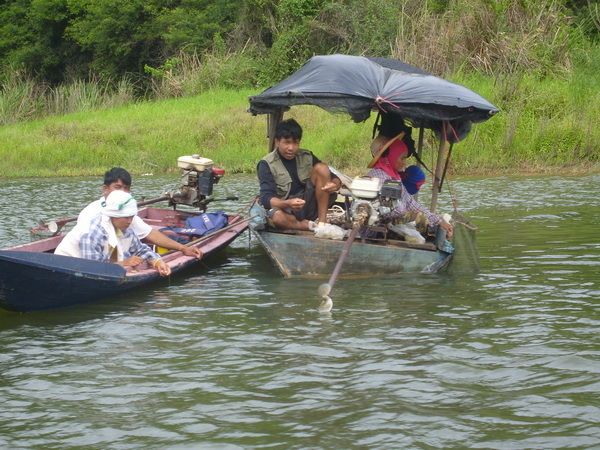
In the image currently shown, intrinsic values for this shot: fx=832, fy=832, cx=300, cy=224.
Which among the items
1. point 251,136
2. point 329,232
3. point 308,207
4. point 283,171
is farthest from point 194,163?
point 251,136

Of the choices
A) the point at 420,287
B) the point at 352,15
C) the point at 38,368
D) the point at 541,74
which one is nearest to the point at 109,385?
the point at 38,368

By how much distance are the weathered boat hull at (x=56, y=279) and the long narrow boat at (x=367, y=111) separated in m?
1.36

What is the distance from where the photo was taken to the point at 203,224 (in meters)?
8.92

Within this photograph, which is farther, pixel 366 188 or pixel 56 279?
pixel 366 188

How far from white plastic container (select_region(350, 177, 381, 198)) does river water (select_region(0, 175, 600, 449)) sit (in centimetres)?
84

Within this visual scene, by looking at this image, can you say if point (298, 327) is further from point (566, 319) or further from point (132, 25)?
point (132, 25)

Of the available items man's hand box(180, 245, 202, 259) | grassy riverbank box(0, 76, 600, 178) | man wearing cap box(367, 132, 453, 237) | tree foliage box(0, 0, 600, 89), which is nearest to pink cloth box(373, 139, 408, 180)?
man wearing cap box(367, 132, 453, 237)

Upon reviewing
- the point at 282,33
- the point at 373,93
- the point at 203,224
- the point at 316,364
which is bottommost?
the point at 316,364

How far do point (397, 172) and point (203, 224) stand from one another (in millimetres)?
2272

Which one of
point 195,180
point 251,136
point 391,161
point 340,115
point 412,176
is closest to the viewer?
point 391,161

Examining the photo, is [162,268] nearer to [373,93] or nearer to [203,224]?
[203,224]

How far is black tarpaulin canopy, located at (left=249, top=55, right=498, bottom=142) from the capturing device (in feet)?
24.0

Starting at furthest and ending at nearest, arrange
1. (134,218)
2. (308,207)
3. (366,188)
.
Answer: (308,207)
(134,218)
(366,188)

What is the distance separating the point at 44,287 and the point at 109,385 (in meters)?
1.59
